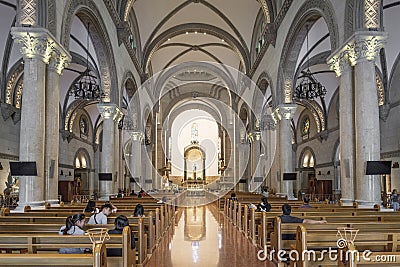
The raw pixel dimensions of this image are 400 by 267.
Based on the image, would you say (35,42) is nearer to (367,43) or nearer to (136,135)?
(367,43)

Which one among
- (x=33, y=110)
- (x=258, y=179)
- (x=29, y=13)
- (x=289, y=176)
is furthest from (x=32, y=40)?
(x=258, y=179)

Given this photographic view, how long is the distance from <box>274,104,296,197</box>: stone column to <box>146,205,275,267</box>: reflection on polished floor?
592cm

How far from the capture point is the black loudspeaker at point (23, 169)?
10.2m

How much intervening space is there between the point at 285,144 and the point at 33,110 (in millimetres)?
12242

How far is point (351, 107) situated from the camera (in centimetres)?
1205

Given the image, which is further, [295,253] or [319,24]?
[319,24]

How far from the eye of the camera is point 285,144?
64.3ft

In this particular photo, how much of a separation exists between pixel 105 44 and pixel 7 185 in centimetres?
848

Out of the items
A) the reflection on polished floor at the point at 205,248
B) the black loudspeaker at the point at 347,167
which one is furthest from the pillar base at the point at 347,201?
the reflection on polished floor at the point at 205,248

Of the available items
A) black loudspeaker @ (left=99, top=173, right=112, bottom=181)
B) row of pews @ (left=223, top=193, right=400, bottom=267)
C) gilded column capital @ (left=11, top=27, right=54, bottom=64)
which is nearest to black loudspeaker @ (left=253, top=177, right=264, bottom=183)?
black loudspeaker @ (left=99, top=173, right=112, bottom=181)

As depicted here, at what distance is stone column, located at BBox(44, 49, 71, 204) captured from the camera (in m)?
11.6

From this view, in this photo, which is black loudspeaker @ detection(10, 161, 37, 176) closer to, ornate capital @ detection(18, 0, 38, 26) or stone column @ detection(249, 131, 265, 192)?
ornate capital @ detection(18, 0, 38, 26)

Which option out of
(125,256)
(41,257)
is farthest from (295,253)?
(41,257)

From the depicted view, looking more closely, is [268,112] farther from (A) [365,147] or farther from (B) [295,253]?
(B) [295,253]
